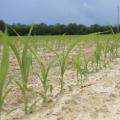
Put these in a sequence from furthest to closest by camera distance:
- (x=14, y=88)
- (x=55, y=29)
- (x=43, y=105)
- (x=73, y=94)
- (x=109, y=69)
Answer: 1. (x=55, y=29)
2. (x=109, y=69)
3. (x=14, y=88)
4. (x=73, y=94)
5. (x=43, y=105)

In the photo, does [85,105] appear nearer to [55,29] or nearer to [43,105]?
[43,105]

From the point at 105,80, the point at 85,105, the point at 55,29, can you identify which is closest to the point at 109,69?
the point at 105,80

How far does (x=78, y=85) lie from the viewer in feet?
7.48

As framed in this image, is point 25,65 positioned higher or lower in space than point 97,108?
higher

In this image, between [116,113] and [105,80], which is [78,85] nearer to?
[105,80]

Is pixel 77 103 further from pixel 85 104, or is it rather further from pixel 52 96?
pixel 52 96

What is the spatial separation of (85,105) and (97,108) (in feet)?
0.20

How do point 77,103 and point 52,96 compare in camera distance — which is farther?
point 52,96

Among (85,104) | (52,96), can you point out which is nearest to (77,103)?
(85,104)

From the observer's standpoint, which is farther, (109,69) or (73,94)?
(109,69)

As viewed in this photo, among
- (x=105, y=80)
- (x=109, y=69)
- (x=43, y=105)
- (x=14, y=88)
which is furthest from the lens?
(x=109, y=69)

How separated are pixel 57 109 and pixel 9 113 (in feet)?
0.71

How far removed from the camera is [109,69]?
2.98 m

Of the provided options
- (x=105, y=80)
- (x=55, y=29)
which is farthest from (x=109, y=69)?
(x=55, y=29)
